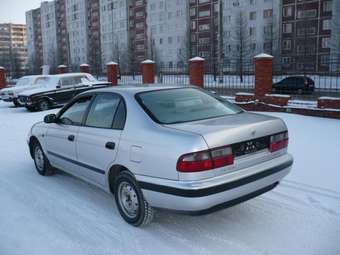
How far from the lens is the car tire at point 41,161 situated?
6180mm

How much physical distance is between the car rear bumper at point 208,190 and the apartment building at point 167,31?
5995 cm

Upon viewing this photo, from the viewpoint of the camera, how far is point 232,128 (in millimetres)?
3766

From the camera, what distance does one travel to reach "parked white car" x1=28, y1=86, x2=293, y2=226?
11.6ft

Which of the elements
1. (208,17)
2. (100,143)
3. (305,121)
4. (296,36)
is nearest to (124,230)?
(100,143)

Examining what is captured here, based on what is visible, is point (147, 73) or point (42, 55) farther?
point (42, 55)

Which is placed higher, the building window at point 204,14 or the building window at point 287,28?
the building window at point 204,14

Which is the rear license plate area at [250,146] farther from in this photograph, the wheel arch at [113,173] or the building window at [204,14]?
the building window at [204,14]

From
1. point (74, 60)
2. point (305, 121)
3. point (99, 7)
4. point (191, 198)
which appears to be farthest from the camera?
point (74, 60)

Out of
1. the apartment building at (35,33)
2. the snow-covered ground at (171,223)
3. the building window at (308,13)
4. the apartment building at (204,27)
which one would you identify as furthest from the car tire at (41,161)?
the apartment building at (35,33)

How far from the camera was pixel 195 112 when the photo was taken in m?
4.39

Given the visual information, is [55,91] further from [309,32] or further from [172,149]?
[309,32]

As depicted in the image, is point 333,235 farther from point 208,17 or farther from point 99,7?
point 99,7

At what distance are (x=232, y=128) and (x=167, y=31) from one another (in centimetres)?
6742

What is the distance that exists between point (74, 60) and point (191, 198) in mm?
96364
